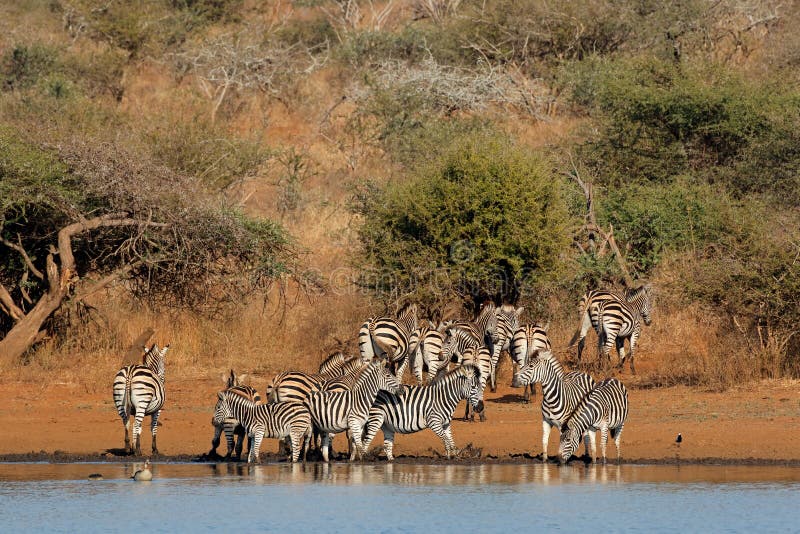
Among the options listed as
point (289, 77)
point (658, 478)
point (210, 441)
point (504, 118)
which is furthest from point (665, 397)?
point (289, 77)

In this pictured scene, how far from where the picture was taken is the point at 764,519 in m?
10.3

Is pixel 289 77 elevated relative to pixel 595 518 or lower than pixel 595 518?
elevated

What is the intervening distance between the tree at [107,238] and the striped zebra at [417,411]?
5688mm

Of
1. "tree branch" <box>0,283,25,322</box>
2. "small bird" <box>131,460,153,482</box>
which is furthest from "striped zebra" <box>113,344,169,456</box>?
"tree branch" <box>0,283,25,322</box>

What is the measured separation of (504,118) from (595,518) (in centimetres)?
2083

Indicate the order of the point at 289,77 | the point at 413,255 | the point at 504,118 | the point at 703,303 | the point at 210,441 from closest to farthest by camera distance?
the point at 210,441 < the point at 703,303 < the point at 413,255 < the point at 504,118 < the point at 289,77

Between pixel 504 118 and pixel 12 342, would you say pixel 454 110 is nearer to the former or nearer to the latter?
pixel 504 118

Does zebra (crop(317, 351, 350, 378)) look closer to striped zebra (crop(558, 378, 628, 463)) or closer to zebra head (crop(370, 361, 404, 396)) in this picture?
zebra head (crop(370, 361, 404, 396))

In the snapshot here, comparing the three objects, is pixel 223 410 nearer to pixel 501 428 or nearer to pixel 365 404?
pixel 365 404

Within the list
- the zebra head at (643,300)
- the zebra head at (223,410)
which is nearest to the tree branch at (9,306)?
the zebra head at (223,410)

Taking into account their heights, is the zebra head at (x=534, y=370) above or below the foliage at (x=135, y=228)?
below

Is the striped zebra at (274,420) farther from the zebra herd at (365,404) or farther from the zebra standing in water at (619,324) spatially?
the zebra standing in water at (619,324)

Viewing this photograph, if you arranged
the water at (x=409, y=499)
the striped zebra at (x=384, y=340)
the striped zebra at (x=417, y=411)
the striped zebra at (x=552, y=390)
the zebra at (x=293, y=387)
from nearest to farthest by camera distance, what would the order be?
the water at (x=409, y=499), the striped zebra at (x=552, y=390), the striped zebra at (x=417, y=411), the zebra at (x=293, y=387), the striped zebra at (x=384, y=340)

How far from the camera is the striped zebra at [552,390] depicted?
40.4ft
